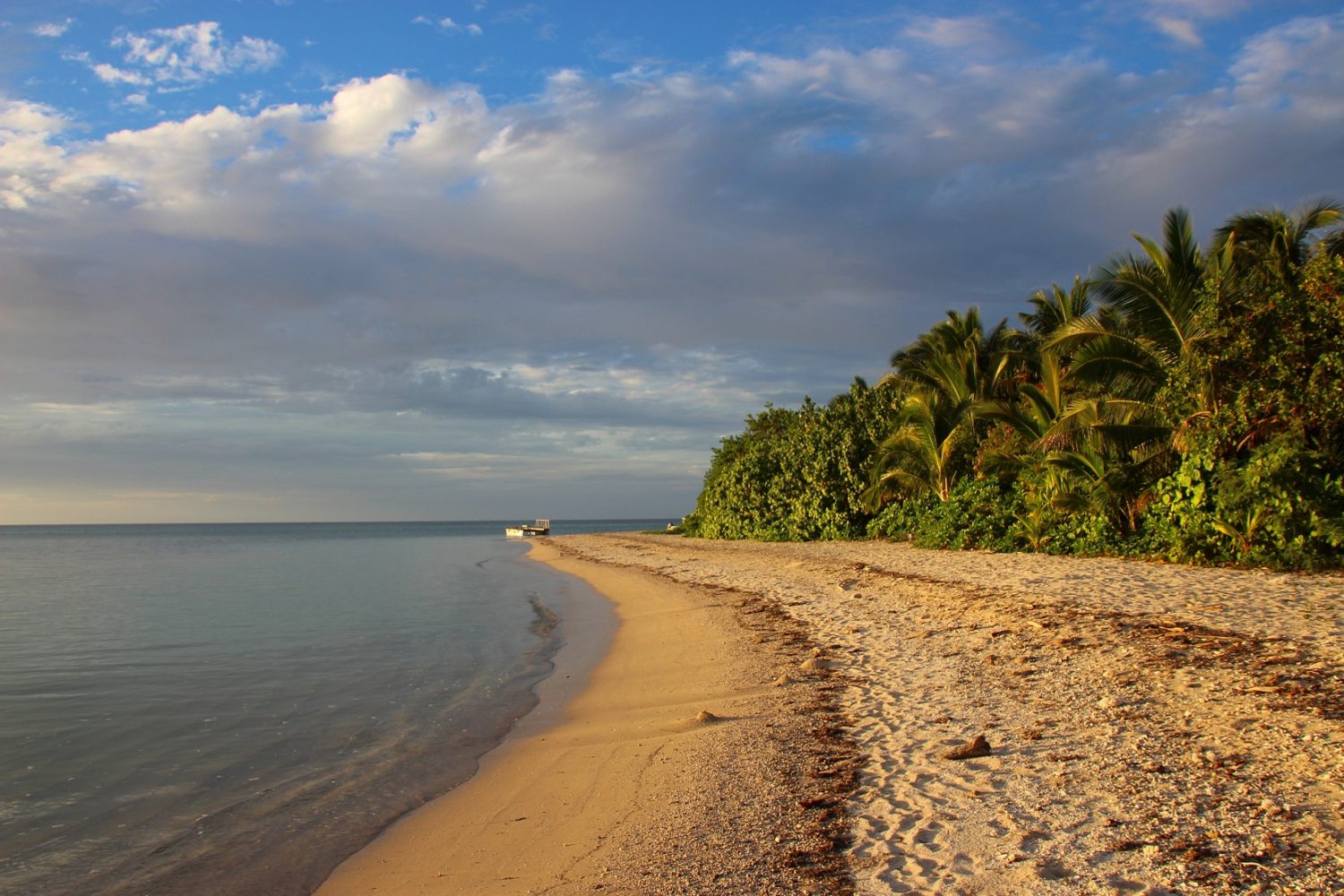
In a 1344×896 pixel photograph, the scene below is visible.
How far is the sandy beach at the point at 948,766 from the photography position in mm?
4117

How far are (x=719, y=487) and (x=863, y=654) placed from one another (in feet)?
97.8

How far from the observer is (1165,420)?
1536 cm

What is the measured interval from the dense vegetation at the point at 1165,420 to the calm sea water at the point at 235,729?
10522 mm

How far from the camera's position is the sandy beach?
412 centimetres

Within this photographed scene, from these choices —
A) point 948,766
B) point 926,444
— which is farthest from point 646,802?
point 926,444

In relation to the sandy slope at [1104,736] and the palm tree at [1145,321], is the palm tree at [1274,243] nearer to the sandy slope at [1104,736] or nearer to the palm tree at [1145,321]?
the palm tree at [1145,321]

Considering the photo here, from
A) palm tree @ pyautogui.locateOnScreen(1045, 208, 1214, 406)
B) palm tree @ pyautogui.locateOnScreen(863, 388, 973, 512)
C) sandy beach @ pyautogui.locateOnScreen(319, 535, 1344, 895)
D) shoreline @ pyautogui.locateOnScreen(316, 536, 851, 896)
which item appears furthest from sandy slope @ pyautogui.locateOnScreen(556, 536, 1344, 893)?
palm tree @ pyautogui.locateOnScreen(863, 388, 973, 512)

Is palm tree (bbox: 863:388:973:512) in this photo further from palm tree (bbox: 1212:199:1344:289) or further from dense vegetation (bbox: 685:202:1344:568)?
palm tree (bbox: 1212:199:1344:289)

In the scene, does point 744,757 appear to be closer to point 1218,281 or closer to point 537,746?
point 537,746

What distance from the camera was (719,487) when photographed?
3928 centimetres

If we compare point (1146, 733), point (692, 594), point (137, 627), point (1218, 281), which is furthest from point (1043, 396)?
point (137, 627)

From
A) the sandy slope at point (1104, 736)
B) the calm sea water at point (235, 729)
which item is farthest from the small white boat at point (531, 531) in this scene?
the sandy slope at point (1104, 736)

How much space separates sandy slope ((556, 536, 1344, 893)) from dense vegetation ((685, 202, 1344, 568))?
146 centimetres

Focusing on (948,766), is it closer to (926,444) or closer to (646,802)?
(646,802)
